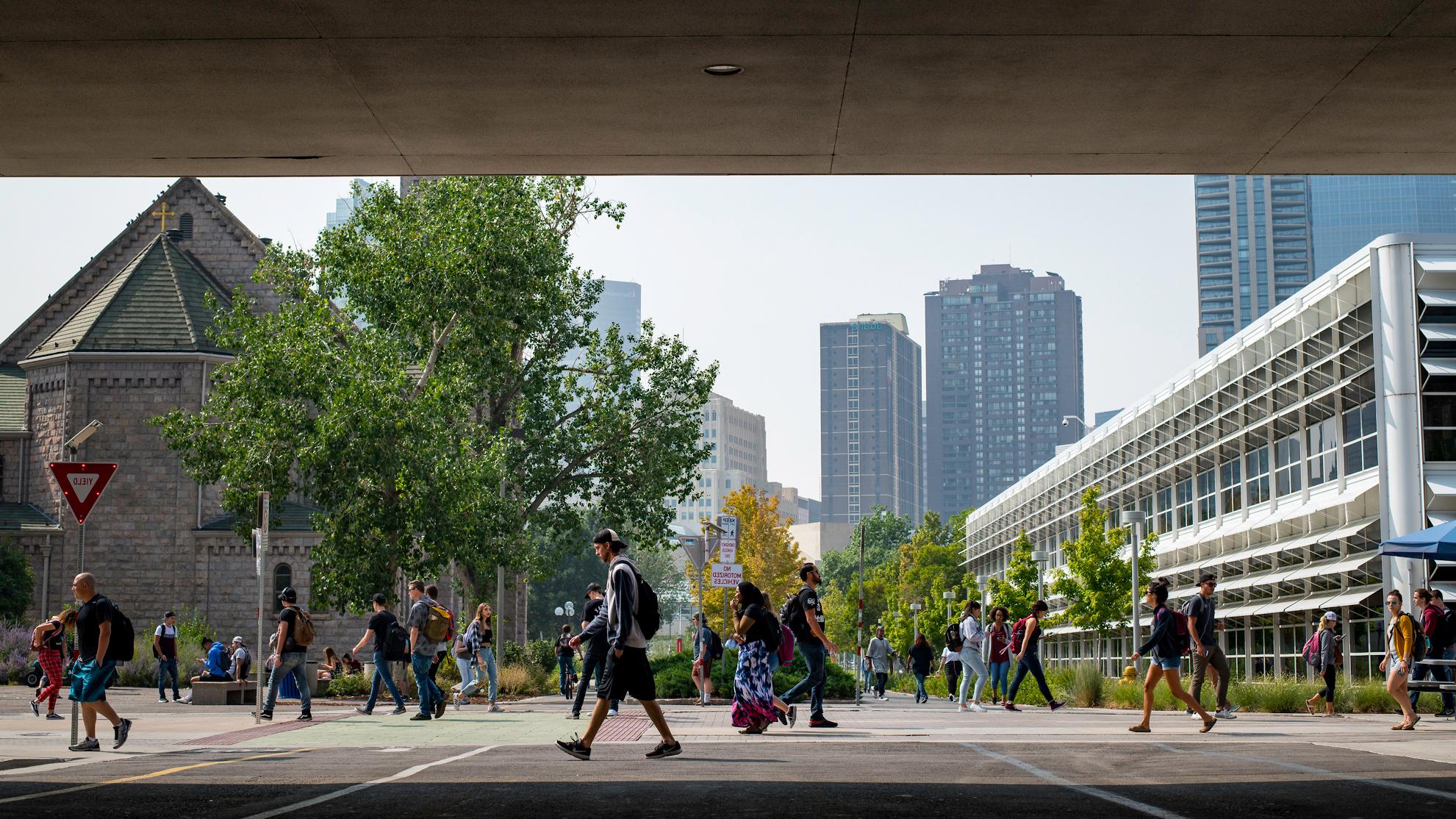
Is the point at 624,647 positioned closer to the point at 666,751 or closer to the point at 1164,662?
the point at 666,751

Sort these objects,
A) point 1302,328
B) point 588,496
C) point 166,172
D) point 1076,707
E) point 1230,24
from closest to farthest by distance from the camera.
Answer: point 1230,24 < point 166,172 < point 1076,707 < point 1302,328 < point 588,496

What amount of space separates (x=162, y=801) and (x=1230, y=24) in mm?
7732

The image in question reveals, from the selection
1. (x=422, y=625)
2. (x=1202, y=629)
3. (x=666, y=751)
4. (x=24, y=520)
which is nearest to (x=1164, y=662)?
(x=1202, y=629)

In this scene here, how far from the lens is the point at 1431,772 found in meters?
11.1

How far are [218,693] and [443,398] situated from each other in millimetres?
8013

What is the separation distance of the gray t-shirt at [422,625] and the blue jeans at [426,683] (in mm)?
57

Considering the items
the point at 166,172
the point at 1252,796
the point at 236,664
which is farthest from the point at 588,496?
the point at 1252,796

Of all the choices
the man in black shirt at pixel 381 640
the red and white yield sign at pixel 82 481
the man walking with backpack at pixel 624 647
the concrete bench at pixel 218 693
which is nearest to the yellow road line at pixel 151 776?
the man walking with backpack at pixel 624 647

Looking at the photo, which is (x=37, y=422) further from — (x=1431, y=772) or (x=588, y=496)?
(x=1431, y=772)

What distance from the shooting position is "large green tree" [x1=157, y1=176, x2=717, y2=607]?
3095 centimetres

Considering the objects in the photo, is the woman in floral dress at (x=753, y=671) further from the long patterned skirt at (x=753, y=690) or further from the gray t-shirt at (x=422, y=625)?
the gray t-shirt at (x=422, y=625)

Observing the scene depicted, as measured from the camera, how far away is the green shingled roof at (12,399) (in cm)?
5478

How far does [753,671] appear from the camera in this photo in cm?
1638

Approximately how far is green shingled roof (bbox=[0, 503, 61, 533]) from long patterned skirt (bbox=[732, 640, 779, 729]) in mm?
41918
